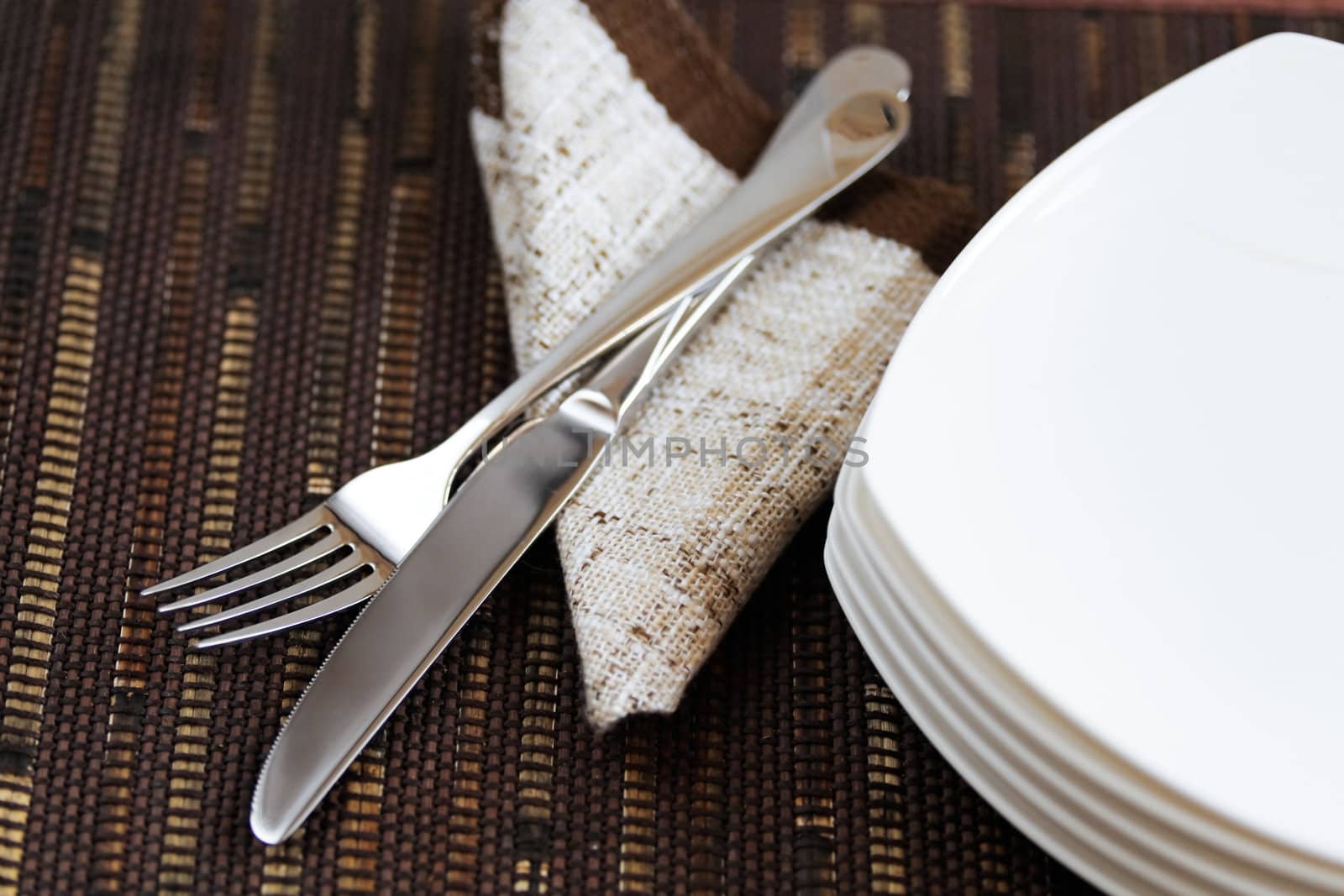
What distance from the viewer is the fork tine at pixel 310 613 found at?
1.31 feet

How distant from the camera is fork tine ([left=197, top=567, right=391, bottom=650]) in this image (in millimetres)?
401

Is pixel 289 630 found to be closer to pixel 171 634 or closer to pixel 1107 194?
pixel 171 634

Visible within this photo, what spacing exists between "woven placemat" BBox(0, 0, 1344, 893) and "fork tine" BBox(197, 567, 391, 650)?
2 cm

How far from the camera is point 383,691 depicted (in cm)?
39

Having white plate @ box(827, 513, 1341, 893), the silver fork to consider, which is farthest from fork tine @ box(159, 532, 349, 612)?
white plate @ box(827, 513, 1341, 893)

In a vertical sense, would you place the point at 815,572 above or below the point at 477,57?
below

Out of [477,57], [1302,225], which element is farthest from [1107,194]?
[477,57]

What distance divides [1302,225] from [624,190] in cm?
25

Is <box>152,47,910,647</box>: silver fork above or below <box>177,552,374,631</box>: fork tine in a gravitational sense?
above

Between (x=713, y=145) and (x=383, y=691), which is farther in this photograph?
(x=713, y=145)

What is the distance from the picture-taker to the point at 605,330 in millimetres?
457

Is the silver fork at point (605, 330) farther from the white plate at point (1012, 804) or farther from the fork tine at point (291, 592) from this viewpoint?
the white plate at point (1012, 804)

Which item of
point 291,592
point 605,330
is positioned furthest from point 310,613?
point 605,330

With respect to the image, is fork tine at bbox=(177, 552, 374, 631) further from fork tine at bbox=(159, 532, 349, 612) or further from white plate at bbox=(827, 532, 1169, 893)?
white plate at bbox=(827, 532, 1169, 893)
